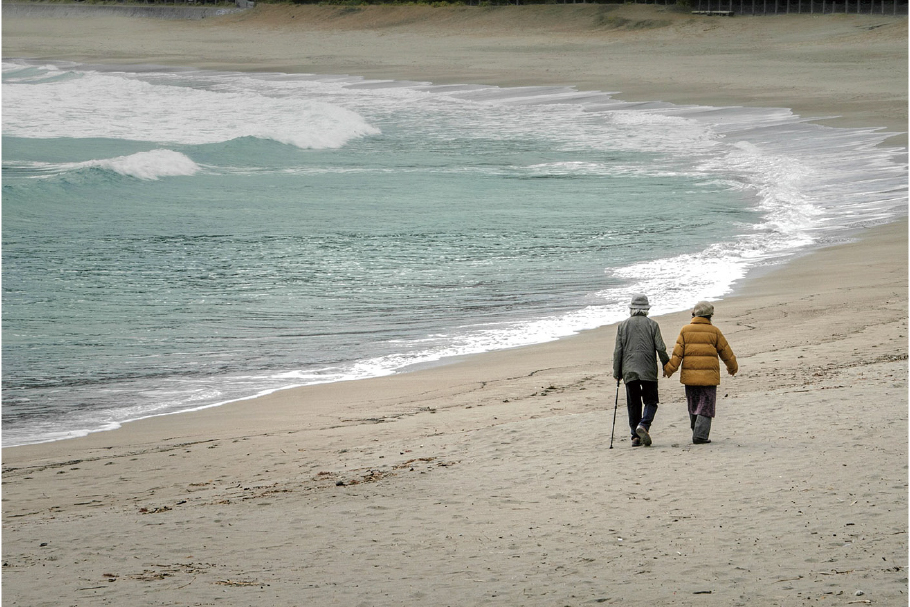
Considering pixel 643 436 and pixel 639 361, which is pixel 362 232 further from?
pixel 643 436

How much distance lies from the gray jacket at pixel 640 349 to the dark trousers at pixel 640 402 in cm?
6

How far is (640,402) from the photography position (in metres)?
7.88

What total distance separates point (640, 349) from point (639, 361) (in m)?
0.09

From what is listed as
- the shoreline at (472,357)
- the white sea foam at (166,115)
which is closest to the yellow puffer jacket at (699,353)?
the shoreline at (472,357)

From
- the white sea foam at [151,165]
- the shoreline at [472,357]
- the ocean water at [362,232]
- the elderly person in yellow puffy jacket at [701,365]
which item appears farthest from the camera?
the white sea foam at [151,165]

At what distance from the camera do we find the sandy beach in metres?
5.51

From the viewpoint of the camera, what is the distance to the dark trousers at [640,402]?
7.78 meters

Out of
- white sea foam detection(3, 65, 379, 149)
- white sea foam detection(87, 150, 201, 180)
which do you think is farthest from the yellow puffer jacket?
white sea foam detection(3, 65, 379, 149)

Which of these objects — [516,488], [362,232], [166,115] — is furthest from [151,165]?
[516,488]

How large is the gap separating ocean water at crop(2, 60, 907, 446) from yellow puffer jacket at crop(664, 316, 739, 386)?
3851mm

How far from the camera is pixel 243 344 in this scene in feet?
38.9

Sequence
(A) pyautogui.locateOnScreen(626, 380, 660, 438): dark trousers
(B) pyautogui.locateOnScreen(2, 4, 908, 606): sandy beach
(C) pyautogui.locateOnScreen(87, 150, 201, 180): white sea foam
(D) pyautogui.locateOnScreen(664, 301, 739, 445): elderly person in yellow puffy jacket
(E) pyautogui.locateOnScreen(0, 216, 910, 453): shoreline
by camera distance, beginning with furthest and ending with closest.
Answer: (C) pyautogui.locateOnScreen(87, 150, 201, 180): white sea foam < (E) pyautogui.locateOnScreen(0, 216, 910, 453): shoreline < (A) pyautogui.locateOnScreen(626, 380, 660, 438): dark trousers < (D) pyautogui.locateOnScreen(664, 301, 739, 445): elderly person in yellow puffy jacket < (B) pyautogui.locateOnScreen(2, 4, 908, 606): sandy beach

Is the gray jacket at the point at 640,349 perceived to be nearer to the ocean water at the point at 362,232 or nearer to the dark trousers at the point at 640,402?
the dark trousers at the point at 640,402

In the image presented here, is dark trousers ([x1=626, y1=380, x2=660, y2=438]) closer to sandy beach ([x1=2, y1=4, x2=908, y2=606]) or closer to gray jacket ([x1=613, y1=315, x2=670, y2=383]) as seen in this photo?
gray jacket ([x1=613, y1=315, x2=670, y2=383])
